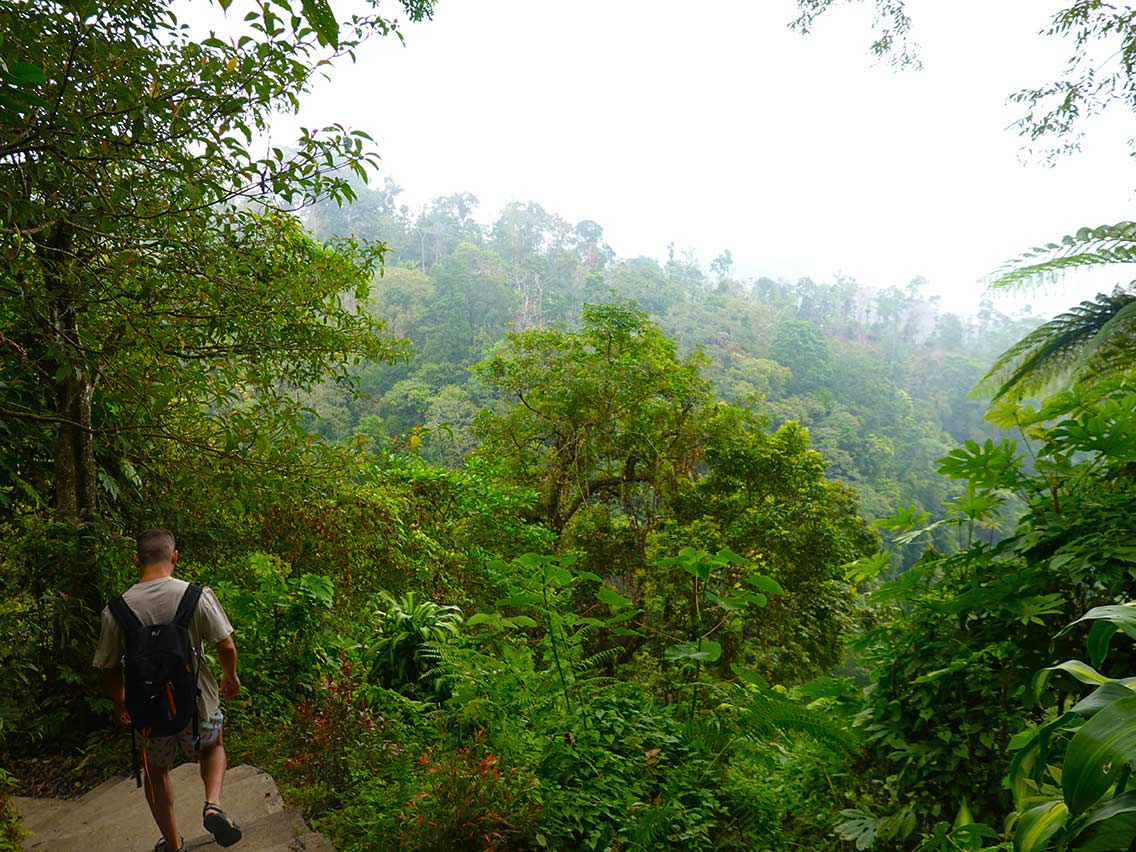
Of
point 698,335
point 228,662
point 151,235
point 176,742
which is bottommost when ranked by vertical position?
point 176,742

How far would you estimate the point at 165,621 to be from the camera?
7.81ft

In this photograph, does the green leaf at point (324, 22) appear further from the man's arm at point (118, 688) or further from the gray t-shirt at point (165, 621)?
the man's arm at point (118, 688)

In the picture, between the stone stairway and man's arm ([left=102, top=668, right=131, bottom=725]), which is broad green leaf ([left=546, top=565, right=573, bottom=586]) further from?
man's arm ([left=102, top=668, right=131, bottom=725])

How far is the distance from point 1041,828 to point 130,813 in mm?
3331

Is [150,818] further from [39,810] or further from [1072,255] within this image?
[1072,255]

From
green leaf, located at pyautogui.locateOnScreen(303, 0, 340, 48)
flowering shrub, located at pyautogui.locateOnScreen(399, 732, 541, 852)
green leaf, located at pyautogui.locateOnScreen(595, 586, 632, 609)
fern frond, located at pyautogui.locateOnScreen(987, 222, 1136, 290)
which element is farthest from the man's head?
fern frond, located at pyautogui.locateOnScreen(987, 222, 1136, 290)

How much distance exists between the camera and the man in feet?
7.76

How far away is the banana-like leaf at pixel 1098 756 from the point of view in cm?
67

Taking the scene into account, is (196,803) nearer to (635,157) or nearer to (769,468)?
(769,468)

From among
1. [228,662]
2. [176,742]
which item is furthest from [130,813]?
[228,662]

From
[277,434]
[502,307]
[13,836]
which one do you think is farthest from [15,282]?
[502,307]

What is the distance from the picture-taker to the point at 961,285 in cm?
7662

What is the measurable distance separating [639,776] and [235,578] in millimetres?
3060

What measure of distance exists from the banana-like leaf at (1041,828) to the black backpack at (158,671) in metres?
2.46
